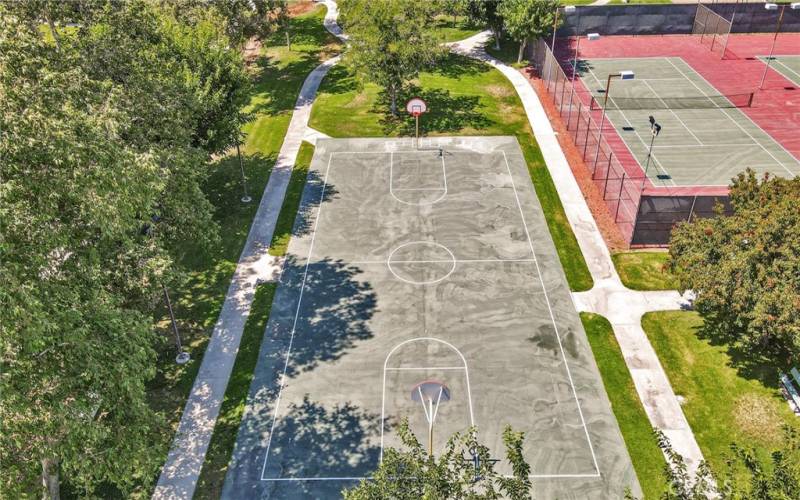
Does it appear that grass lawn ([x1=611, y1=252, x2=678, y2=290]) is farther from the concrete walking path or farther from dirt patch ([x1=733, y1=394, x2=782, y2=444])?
dirt patch ([x1=733, y1=394, x2=782, y2=444])

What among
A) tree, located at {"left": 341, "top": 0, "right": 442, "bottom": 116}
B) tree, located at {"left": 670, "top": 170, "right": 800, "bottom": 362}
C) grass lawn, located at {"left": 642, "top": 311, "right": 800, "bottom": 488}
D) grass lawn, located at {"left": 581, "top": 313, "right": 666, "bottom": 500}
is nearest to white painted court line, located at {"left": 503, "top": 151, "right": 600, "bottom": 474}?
grass lawn, located at {"left": 581, "top": 313, "right": 666, "bottom": 500}

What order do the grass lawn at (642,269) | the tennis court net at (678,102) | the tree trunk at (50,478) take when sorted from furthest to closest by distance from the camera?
the tennis court net at (678,102) < the grass lawn at (642,269) < the tree trunk at (50,478)

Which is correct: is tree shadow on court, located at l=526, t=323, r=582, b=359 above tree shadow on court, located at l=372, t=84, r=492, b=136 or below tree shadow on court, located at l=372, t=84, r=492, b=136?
below

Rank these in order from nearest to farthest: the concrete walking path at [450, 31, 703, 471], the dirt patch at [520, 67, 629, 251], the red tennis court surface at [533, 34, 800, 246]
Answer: the concrete walking path at [450, 31, 703, 471]
the dirt patch at [520, 67, 629, 251]
the red tennis court surface at [533, 34, 800, 246]

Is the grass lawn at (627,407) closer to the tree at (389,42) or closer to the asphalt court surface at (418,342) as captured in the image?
the asphalt court surface at (418,342)

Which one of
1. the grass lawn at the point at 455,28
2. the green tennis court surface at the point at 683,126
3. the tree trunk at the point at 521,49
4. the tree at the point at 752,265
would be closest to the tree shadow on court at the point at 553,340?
the tree at the point at 752,265

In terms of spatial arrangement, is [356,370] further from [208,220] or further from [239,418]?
[208,220]
